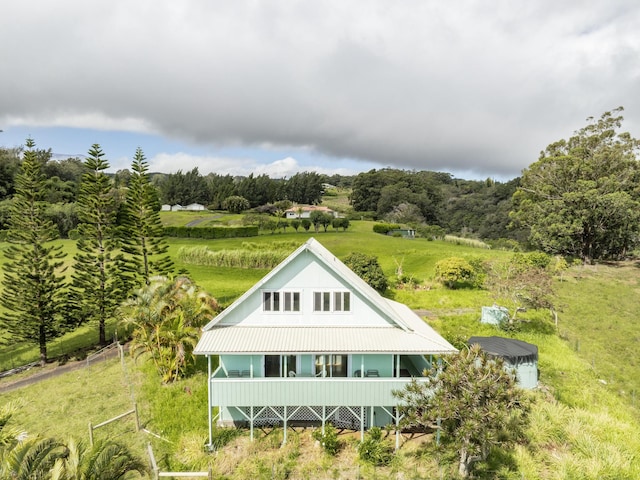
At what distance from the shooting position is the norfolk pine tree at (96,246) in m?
26.6

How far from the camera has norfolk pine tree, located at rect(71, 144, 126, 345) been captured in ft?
87.2

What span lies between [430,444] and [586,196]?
132 ft

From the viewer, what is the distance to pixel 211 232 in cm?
6481

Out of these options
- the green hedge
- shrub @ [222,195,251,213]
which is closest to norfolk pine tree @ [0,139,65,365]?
the green hedge

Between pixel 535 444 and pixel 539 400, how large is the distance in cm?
337

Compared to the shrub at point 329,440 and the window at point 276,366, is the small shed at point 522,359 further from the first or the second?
the window at point 276,366

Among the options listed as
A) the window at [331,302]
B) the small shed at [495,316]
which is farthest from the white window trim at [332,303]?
the small shed at [495,316]

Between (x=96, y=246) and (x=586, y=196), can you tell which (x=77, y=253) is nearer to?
(x=96, y=246)

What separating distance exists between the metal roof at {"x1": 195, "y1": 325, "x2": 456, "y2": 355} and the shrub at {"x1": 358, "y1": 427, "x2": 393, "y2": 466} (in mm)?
2962

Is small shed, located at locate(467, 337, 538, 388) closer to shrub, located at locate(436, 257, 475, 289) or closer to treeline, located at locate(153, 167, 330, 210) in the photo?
shrub, located at locate(436, 257, 475, 289)

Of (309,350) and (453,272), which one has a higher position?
(453,272)

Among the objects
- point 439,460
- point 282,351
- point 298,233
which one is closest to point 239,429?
point 282,351

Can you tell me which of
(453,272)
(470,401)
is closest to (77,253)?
(470,401)

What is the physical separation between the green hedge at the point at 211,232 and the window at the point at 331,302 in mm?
51034
